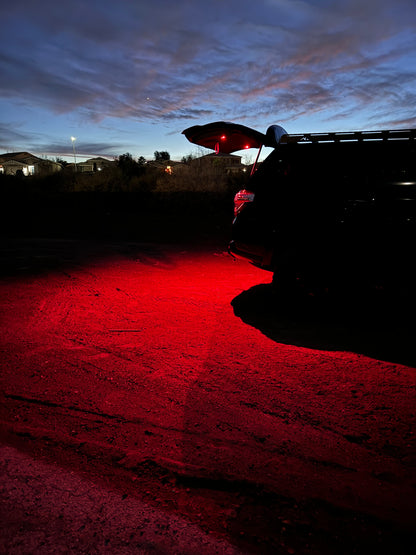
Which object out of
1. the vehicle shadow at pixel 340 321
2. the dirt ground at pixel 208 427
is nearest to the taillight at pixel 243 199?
the vehicle shadow at pixel 340 321

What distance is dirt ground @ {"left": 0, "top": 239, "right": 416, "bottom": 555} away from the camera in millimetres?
1803

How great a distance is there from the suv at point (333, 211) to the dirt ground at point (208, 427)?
73 centimetres

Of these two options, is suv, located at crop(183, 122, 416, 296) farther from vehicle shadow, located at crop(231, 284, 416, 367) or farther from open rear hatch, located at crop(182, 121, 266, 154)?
open rear hatch, located at crop(182, 121, 266, 154)

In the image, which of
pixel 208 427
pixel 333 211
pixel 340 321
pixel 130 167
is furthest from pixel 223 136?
pixel 130 167

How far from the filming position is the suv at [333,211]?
153 inches

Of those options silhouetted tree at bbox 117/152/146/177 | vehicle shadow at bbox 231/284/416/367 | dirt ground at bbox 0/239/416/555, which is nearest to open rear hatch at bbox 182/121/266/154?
vehicle shadow at bbox 231/284/416/367

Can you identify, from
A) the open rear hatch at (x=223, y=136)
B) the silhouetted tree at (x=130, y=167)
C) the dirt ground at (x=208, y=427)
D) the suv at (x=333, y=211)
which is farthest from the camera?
the silhouetted tree at (x=130, y=167)

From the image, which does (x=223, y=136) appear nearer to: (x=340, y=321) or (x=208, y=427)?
(x=340, y=321)

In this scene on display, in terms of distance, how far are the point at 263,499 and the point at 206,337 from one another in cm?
230

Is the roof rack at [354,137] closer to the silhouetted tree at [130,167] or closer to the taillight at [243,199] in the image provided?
the taillight at [243,199]

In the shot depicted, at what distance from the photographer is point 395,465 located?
7.34 ft

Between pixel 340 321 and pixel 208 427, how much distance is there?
2753mm

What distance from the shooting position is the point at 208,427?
2.59 m

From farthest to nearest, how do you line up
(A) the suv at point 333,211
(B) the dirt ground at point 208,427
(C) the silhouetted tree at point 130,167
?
(C) the silhouetted tree at point 130,167, (A) the suv at point 333,211, (B) the dirt ground at point 208,427
